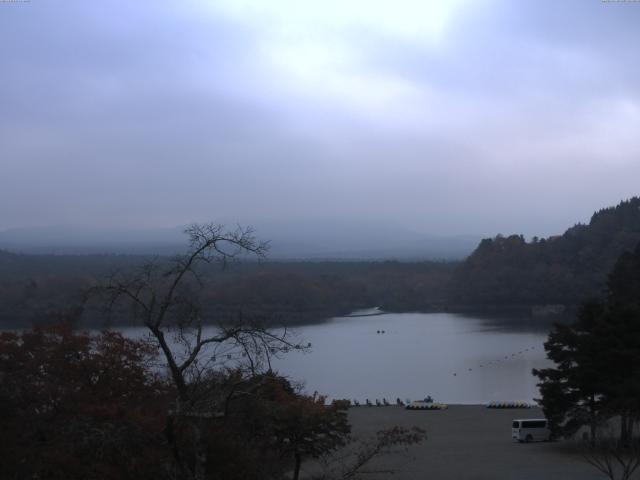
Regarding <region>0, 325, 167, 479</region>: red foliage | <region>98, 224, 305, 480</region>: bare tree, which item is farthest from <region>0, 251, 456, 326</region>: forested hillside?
<region>98, 224, 305, 480</region>: bare tree

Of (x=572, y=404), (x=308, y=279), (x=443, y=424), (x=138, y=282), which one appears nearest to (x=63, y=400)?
(x=138, y=282)

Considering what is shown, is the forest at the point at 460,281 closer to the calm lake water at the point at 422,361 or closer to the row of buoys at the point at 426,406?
the calm lake water at the point at 422,361

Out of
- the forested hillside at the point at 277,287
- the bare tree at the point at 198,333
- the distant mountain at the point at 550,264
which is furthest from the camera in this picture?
the distant mountain at the point at 550,264

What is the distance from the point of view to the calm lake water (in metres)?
14.9

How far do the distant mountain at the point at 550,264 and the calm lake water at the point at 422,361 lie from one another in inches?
283

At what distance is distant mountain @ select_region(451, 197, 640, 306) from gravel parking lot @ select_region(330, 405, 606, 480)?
2490 centimetres

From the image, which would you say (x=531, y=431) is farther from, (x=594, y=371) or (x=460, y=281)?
(x=460, y=281)

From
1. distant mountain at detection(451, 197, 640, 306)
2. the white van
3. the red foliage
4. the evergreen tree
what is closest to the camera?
the red foliage

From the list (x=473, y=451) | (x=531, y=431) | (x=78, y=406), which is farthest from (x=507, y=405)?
(x=78, y=406)

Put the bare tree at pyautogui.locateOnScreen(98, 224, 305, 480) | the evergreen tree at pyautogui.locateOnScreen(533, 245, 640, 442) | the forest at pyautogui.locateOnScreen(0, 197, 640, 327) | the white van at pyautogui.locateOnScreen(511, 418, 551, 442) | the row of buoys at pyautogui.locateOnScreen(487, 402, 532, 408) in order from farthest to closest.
→ 1. the forest at pyautogui.locateOnScreen(0, 197, 640, 327)
2. the row of buoys at pyautogui.locateOnScreen(487, 402, 532, 408)
3. the white van at pyautogui.locateOnScreen(511, 418, 551, 442)
4. the evergreen tree at pyautogui.locateOnScreen(533, 245, 640, 442)
5. the bare tree at pyautogui.locateOnScreen(98, 224, 305, 480)

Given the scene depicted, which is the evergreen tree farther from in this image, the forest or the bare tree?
the forest

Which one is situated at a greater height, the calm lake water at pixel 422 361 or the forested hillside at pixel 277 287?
the forested hillside at pixel 277 287

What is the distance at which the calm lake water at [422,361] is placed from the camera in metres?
14.9

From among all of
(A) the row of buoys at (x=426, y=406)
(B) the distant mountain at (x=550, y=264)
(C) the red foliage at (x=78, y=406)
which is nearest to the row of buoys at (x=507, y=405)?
(A) the row of buoys at (x=426, y=406)
